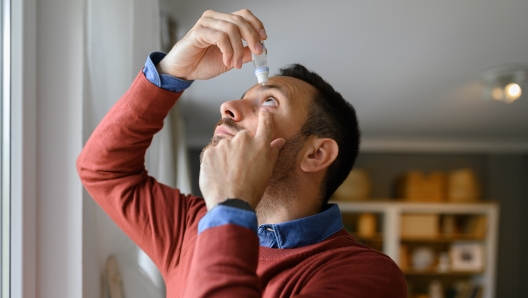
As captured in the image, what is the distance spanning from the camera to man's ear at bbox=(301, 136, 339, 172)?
1102 mm

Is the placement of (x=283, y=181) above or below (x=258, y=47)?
below

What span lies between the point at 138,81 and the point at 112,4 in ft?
1.22

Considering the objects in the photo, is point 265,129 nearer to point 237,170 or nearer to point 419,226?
point 237,170

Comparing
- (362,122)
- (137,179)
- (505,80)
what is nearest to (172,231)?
(137,179)

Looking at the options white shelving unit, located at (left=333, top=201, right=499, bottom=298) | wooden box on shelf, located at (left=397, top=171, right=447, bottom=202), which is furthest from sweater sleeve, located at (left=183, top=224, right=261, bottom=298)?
wooden box on shelf, located at (left=397, top=171, right=447, bottom=202)

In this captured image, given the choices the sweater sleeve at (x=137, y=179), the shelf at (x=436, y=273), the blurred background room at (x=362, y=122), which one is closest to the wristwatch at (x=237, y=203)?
the sweater sleeve at (x=137, y=179)

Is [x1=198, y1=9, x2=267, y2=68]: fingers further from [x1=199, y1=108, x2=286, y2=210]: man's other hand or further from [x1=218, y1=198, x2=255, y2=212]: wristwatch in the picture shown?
[x1=218, y1=198, x2=255, y2=212]: wristwatch

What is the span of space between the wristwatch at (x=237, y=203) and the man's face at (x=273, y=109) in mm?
321

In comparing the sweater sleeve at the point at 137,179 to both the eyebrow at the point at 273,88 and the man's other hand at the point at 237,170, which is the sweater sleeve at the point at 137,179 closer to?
the eyebrow at the point at 273,88

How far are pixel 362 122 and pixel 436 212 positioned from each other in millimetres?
1335

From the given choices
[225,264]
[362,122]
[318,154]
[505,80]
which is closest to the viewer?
[225,264]

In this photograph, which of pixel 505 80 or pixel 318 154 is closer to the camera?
pixel 318 154

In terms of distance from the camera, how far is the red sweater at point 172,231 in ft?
2.68

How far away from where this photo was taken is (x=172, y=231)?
115 centimetres
